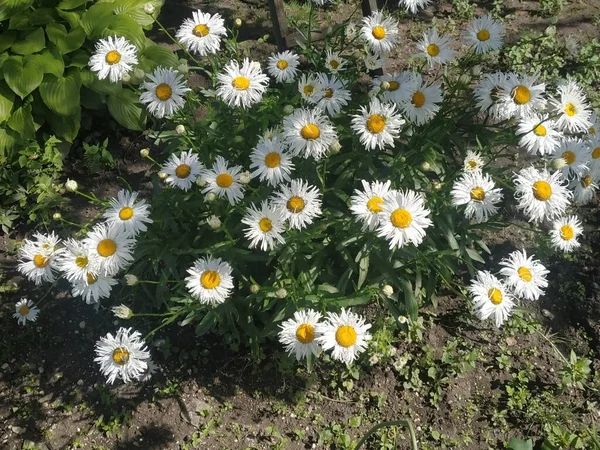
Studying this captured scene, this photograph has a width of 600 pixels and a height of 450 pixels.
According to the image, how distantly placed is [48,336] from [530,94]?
2925 millimetres

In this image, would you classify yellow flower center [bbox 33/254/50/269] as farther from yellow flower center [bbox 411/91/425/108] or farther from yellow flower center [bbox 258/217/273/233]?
yellow flower center [bbox 411/91/425/108]

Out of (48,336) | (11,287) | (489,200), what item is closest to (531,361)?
(489,200)

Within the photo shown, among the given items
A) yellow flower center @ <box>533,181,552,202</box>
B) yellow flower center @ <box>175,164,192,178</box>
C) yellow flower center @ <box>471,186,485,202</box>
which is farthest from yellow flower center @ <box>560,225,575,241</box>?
yellow flower center @ <box>175,164,192,178</box>

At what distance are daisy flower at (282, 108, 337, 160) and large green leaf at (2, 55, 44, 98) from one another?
2.05m

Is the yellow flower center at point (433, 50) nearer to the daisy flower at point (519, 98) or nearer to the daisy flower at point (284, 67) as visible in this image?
the daisy flower at point (519, 98)

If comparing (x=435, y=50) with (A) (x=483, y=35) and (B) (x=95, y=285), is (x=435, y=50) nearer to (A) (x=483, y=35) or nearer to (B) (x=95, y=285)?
(A) (x=483, y=35)

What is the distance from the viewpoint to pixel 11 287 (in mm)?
3453

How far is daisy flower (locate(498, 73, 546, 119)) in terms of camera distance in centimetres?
246

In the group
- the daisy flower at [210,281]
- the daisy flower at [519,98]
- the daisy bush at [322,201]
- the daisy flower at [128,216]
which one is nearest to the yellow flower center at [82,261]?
the daisy bush at [322,201]

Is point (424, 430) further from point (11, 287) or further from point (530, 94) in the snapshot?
point (11, 287)

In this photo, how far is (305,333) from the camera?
2.33m

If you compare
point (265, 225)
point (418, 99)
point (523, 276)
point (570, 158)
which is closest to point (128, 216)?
point (265, 225)

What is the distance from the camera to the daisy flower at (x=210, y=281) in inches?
93.4

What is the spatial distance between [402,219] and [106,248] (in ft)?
4.15
